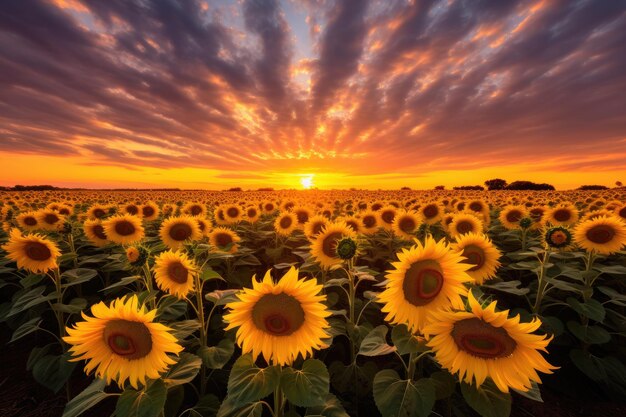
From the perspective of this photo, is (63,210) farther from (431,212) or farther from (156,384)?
(431,212)

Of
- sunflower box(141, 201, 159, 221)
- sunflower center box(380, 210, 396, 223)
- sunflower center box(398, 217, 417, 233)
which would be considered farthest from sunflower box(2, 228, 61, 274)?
sunflower center box(380, 210, 396, 223)

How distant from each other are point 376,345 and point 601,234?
5294 mm

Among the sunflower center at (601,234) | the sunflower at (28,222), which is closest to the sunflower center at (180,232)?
the sunflower at (28,222)

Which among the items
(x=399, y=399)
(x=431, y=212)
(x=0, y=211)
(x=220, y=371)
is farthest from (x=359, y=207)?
(x=0, y=211)

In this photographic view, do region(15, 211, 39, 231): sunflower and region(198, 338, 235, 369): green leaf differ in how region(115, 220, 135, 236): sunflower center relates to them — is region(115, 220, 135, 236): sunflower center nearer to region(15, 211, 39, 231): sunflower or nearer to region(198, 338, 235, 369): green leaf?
region(15, 211, 39, 231): sunflower

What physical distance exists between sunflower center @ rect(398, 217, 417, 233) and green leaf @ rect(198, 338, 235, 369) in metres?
5.58

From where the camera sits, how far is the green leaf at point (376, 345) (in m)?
2.46

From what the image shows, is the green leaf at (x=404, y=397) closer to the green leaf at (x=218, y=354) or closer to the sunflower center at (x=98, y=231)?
the green leaf at (x=218, y=354)

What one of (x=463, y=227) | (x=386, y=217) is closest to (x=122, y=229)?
(x=386, y=217)

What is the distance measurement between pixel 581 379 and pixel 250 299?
17.4 ft

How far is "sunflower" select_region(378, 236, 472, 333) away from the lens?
7.79 ft

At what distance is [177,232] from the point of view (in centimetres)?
618

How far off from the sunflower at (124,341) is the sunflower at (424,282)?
1666mm

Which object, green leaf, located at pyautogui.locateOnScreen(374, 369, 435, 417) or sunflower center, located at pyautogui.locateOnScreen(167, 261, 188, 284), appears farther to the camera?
sunflower center, located at pyautogui.locateOnScreen(167, 261, 188, 284)
